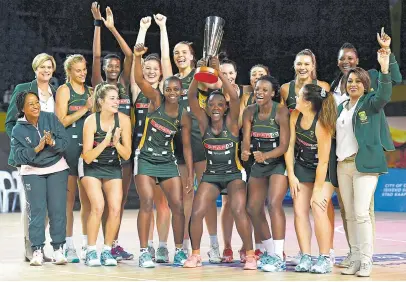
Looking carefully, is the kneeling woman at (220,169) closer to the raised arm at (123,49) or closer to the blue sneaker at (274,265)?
the blue sneaker at (274,265)

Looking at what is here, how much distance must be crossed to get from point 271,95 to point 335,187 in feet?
3.12

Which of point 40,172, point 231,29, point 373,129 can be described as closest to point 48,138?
point 40,172

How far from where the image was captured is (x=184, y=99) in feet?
26.8

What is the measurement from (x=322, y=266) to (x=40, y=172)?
2.54 meters

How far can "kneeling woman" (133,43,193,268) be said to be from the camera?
7.70m

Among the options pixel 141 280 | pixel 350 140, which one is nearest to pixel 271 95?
pixel 350 140

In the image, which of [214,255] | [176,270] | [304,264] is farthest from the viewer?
[214,255]

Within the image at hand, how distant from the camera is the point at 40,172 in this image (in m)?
7.67

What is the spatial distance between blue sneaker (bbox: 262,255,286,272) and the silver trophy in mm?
1574

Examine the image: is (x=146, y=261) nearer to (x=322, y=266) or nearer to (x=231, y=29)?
(x=322, y=266)

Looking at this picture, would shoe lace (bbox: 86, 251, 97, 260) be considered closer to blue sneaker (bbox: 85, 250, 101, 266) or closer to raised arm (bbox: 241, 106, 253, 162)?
blue sneaker (bbox: 85, 250, 101, 266)

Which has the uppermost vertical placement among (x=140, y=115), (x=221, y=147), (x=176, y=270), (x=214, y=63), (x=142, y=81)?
Answer: (x=214, y=63)

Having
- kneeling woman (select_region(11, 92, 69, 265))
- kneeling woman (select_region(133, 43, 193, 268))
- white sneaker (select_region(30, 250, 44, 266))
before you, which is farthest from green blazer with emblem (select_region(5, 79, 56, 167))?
white sneaker (select_region(30, 250, 44, 266))

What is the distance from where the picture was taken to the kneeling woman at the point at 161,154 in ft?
25.2
